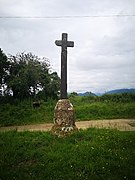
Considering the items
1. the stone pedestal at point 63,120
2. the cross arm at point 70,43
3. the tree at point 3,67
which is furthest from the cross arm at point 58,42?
the tree at point 3,67

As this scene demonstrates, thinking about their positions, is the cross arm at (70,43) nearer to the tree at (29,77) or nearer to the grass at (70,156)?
the grass at (70,156)

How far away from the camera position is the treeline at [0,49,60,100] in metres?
24.6

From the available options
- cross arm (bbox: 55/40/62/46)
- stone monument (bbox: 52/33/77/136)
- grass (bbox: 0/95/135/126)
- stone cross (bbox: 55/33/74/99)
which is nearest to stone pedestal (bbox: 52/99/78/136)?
stone monument (bbox: 52/33/77/136)

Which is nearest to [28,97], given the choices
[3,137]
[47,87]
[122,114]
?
[47,87]

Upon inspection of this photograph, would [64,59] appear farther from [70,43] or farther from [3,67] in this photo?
[3,67]

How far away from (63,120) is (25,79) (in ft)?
50.2

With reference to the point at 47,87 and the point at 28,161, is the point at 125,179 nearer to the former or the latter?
the point at 28,161

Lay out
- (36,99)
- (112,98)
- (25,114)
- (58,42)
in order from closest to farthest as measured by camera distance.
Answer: (58,42)
(25,114)
(112,98)
(36,99)

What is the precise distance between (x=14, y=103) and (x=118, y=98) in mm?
9585

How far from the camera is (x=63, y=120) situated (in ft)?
31.6

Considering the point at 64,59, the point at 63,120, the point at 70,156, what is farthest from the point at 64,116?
the point at 70,156

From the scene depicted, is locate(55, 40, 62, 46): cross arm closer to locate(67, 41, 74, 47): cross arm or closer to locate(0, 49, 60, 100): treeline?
locate(67, 41, 74, 47): cross arm

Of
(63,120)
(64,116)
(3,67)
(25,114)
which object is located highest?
(3,67)

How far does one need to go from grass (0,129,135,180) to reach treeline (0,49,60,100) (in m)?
15.1
